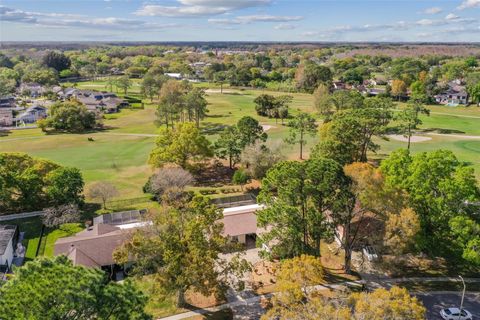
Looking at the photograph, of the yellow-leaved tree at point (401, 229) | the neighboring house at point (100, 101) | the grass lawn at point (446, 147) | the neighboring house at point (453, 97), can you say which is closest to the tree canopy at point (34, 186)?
the yellow-leaved tree at point (401, 229)

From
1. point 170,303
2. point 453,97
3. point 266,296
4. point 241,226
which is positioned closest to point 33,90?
point 241,226

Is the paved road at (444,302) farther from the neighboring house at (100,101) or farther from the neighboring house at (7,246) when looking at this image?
the neighboring house at (100,101)

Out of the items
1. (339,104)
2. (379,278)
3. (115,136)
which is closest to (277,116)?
(339,104)

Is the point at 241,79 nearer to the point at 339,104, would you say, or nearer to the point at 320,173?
the point at 339,104

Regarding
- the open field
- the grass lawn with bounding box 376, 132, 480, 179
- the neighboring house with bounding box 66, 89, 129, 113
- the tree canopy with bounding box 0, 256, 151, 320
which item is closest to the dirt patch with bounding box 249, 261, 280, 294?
the tree canopy with bounding box 0, 256, 151, 320

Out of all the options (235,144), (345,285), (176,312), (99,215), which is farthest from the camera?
(235,144)

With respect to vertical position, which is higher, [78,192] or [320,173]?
[320,173]
